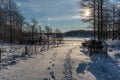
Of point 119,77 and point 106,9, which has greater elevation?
point 106,9

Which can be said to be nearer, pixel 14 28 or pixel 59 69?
pixel 59 69

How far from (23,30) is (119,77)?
81742mm

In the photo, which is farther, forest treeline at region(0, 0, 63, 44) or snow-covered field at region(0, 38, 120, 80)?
forest treeline at region(0, 0, 63, 44)

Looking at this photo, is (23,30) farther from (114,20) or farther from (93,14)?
(93,14)

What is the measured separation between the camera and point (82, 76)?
12562 mm

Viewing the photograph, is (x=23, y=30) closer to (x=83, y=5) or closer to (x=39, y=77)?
(x=83, y=5)

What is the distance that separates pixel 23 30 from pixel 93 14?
5206 cm

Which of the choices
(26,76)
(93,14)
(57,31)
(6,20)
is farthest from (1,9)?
(26,76)

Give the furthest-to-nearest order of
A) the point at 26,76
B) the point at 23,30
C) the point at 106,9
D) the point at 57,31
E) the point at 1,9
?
the point at 57,31 → the point at 23,30 → the point at 1,9 → the point at 106,9 → the point at 26,76

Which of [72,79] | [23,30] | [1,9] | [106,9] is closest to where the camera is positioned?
[72,79]

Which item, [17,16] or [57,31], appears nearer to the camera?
[17,16]

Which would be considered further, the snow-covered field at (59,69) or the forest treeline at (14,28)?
the forest treeline at (14,28)

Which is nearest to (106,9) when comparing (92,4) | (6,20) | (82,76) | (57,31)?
(92,4)

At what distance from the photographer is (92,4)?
4097 cm
